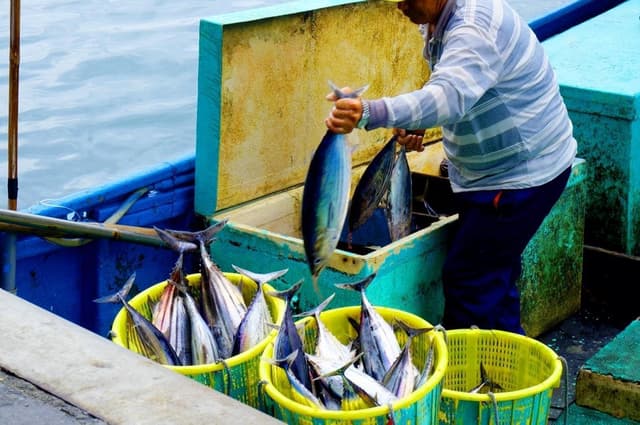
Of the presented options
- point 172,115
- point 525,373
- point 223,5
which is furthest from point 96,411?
point 223,5

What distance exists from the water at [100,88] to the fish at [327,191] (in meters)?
7.84

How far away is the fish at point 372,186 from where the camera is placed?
14.8ft

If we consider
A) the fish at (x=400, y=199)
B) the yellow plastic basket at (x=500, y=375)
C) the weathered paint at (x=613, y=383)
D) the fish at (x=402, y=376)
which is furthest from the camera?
the fish at (x=400, y=199)

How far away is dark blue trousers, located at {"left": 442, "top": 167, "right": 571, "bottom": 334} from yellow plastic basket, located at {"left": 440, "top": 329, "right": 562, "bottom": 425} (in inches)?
10.3

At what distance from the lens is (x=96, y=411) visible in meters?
2.82

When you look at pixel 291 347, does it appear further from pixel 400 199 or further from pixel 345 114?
pixel 400 199

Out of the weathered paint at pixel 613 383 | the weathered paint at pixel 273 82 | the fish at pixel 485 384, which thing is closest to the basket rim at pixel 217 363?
the fish at pixel 485 384

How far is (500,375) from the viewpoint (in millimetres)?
4055

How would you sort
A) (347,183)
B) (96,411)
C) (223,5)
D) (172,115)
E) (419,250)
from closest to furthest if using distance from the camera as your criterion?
(96,411) < (347,183) < (419,250) < (172,115) < (223,5)

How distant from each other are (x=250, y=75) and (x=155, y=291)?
1.25 meters

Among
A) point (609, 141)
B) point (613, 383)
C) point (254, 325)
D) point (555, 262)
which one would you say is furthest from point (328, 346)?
point (609, 141)

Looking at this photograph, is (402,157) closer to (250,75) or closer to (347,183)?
(250,75)

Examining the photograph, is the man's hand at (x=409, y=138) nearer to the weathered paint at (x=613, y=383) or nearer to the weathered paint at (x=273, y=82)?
the weathered paint at (x=273, y=82)

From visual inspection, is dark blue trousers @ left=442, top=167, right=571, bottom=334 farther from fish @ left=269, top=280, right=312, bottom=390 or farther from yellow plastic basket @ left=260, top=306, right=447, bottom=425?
fish @ left=269, top=280, right=312, bottom=390
